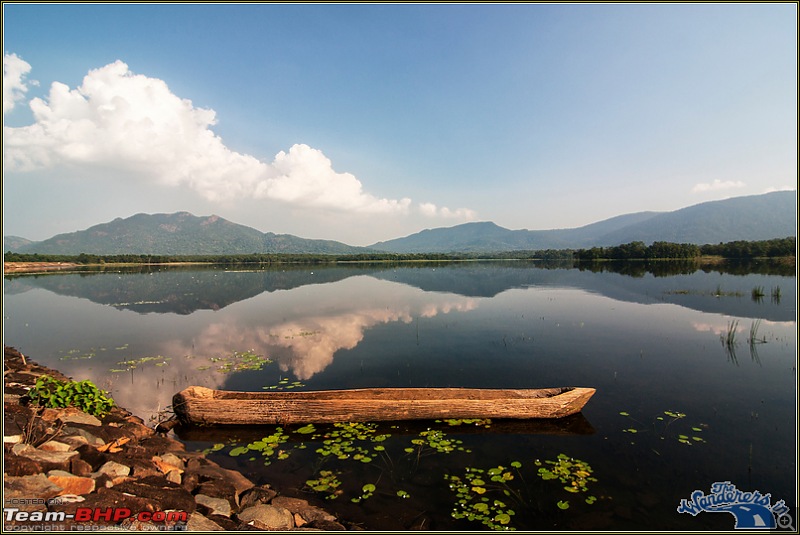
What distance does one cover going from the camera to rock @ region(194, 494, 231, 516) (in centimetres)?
730

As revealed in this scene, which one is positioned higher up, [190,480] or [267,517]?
[190,480]

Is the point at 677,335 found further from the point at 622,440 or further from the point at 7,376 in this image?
the point at 7,376

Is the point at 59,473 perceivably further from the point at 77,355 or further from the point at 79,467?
the point at 77,355

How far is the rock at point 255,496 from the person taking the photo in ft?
26.1

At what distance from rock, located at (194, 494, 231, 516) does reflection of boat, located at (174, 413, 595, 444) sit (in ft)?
11.6

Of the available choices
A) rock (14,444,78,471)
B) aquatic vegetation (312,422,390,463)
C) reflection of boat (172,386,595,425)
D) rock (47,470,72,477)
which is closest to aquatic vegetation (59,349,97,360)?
reflection of boat (172,386,595,425)

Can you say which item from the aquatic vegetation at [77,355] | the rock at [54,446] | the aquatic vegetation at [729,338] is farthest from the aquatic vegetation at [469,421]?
the aquatic vegetation at [77,355]

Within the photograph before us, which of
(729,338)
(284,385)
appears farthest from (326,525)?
(729,338)

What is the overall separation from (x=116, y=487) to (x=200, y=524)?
6.32ft

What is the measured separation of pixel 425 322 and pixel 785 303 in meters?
34.5

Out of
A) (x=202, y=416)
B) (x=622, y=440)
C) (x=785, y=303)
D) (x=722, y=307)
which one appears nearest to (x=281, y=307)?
(x=202, y=416)

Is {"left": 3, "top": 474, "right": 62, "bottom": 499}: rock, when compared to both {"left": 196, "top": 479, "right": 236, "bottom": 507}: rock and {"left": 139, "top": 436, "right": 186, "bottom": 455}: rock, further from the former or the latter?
{"left": 139, "top": 436, "right": 186, "bottom": 455}: rock

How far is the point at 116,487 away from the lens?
22.7 ft

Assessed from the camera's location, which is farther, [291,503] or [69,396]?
[69,396]
